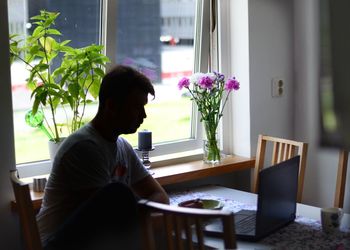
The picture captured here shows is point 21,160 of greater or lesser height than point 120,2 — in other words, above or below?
below

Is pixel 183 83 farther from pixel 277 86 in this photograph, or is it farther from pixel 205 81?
pixel 277 86

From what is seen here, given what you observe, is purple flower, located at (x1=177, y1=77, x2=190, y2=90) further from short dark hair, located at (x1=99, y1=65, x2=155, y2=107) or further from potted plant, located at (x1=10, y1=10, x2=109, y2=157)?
short dark hair, located at (x1=99, y1=65, x2=155, y2=107)

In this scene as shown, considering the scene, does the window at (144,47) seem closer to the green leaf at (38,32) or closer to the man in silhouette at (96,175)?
the green leaf at (38,32)

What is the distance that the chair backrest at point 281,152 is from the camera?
233 cm

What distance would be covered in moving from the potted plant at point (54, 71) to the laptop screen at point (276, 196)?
92cm

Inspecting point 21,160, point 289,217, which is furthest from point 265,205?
point 21,160

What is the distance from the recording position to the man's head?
1.64 metres

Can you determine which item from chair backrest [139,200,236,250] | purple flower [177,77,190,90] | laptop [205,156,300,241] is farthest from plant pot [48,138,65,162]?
chair backrest [139,200,236,250]

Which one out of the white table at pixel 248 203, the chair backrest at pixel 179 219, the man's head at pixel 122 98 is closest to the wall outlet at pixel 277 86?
the white table at pixel 248 203

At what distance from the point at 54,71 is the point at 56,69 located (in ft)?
0.12

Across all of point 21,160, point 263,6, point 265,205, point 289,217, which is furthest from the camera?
point 263,6

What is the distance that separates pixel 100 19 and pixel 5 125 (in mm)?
775

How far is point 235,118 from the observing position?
2.76 meters

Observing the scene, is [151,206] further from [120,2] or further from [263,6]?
[263,6]
